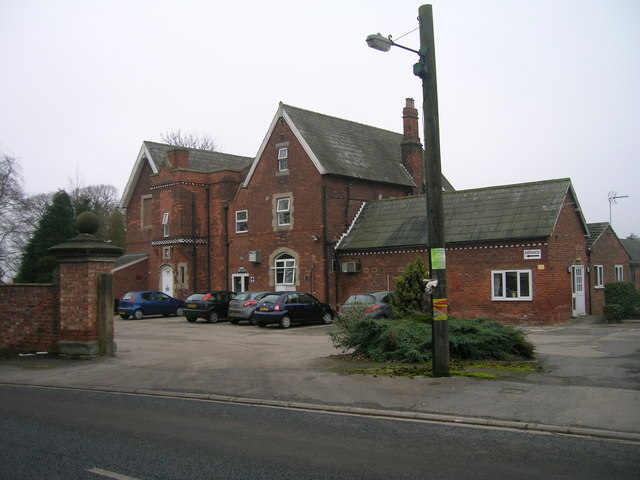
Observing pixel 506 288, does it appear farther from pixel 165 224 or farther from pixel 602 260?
pixel 165 224

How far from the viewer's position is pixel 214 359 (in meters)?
15.7

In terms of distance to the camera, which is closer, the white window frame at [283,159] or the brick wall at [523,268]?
the brick wall at [523,268]

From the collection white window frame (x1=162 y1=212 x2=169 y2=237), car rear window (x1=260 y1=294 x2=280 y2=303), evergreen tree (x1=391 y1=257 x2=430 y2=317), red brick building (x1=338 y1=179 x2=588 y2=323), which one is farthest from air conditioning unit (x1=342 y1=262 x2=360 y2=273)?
white window frame (x1=162 y1=212 x2=169 y2=237)

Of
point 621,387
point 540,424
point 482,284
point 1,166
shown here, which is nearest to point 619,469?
point 540,424

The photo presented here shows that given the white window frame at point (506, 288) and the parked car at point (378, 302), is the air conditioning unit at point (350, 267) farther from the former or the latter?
the white window frame at point (506, 288)

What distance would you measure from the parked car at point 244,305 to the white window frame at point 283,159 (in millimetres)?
7628

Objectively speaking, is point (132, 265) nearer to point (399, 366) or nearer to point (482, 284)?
point (482, 284)

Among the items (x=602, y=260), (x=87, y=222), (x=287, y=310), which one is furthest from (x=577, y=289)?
(x=87, y=222)

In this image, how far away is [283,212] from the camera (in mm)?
33094

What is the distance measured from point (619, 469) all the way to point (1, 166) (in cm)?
4859

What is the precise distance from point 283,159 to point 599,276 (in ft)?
55.5

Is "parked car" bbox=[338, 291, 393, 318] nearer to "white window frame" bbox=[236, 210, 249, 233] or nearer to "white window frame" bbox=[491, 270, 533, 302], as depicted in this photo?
"white window frame" bbox=[491, 270, 533, 302]

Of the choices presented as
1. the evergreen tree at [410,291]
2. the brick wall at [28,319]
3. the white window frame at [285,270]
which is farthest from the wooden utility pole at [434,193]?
the white window frame at [285,270]

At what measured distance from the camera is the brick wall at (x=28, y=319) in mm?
15953
